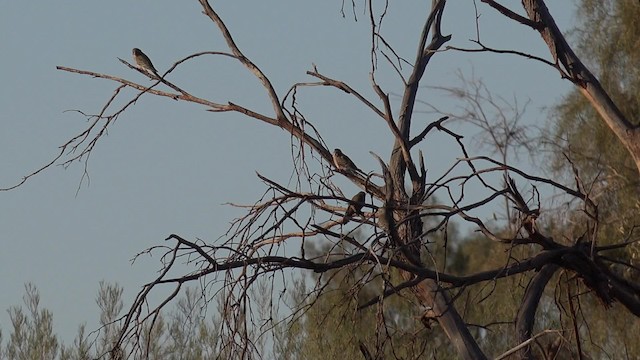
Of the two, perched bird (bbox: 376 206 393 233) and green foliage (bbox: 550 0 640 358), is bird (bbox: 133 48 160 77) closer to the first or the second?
perched bird (bbox: 376 206 393 233)

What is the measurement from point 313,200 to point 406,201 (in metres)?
0.49

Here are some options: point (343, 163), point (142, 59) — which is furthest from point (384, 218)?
point (142, 59)

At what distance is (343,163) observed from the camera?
424 centimetres

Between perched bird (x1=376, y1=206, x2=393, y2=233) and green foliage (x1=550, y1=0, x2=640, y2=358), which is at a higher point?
green foliage (x1=550, y1=0, x2=640, y2=358)

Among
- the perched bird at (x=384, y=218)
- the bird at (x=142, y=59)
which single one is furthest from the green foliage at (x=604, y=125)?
the perched bird at (x=384, y=218)

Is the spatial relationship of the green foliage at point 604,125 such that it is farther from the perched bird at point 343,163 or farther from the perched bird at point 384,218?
the perched bird at point 384,218

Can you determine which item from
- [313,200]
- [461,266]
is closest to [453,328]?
[313,200]

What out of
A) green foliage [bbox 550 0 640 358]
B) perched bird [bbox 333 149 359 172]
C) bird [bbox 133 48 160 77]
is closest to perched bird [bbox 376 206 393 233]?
perched bird [bbox 333 149 359 172]

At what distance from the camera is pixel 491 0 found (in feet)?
13.4

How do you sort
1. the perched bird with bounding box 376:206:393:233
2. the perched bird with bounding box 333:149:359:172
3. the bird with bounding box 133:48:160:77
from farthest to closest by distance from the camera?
the bird with bounding box 133:48:160:77, the perched bird with bounding box 333:149:359:172, the perched bird with bounding box 376:206:393:233

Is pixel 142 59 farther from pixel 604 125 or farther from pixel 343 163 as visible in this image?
pixel 604 125

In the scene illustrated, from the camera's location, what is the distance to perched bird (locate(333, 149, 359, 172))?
13.3ft

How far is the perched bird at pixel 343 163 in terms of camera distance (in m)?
4.05

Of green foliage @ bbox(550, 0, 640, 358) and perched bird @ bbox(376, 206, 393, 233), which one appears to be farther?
green foliage @ bbox(550, 0, 640, 358)
